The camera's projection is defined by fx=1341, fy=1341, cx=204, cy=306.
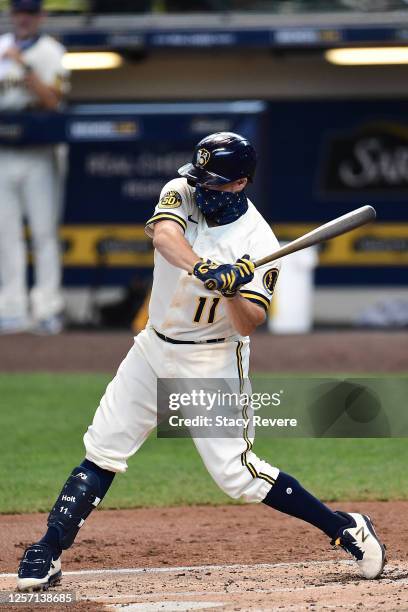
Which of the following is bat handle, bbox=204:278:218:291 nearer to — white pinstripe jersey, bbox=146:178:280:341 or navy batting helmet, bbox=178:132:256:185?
white pinstripe jersey, bbox=146:178:280:341

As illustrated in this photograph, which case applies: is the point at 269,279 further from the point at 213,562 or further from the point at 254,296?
the point at 213,562

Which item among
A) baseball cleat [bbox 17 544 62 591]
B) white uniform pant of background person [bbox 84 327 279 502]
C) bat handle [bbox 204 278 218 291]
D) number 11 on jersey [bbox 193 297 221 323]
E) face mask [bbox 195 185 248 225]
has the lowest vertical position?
baseball cleat [bbox 17 544 62 591]

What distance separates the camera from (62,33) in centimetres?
1158

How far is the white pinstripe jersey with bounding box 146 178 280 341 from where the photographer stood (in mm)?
4719

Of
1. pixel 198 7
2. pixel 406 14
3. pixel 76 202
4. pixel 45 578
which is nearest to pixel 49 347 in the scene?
pixel 76 202

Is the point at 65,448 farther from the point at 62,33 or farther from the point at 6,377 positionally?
the point at 62,33

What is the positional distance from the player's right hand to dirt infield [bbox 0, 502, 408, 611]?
1.07m

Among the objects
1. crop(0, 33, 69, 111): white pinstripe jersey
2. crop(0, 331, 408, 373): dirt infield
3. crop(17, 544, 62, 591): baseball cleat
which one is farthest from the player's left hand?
crop(0, 33, 69, 111): white pinstripe jersey

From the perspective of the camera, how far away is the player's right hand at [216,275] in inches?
175

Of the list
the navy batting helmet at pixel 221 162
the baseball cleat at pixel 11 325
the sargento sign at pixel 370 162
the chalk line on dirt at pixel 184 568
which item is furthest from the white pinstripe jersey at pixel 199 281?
the sargento sign at pixel 370 162

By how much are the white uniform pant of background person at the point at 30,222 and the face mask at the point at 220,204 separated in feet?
20.3

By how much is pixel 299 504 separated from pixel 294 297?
6.88m

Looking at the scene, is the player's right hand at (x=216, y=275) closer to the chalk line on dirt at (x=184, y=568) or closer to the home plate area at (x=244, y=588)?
the home plate area at (x=244, y=588)

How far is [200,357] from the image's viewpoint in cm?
479
